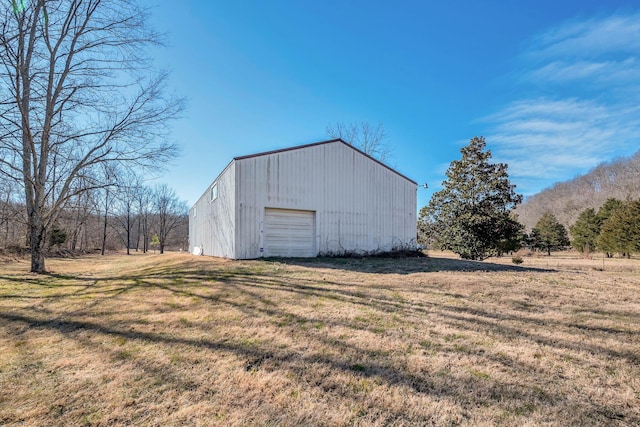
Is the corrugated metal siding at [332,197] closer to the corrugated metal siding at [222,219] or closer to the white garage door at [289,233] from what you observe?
the white garage door at [289,233]

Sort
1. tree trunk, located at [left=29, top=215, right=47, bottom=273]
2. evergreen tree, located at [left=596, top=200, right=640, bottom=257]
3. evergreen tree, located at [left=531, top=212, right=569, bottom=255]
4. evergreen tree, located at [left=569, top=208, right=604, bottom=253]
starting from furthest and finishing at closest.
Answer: evergreen tree, located at [left=531, top=212, right=569, bottom=255]
evergreen tree, located at [left=569, top=208, right=604, bottom=253]
evergreen tree, located at [left=596, top=200, right=640, bottom=257]
tree trunk, located at [left=29, top=215, right=47, bottom=273]

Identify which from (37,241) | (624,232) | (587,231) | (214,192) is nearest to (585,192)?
(587,231)

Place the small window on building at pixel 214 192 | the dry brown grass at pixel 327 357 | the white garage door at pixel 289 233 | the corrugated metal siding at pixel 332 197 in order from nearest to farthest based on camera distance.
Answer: the dry brown grass at pixel 327 357
the corrugated metal siding at pixel 332 197
the white garage door at pixel 289 233
the small window on building at pixel 214 192

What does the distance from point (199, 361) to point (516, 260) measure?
2140cm

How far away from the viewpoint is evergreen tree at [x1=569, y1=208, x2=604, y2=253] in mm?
34000

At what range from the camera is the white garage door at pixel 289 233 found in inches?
442

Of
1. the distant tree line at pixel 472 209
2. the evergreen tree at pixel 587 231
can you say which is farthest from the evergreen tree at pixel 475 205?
the evergreen tree at pixel 587 231

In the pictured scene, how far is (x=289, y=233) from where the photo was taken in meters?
11.5

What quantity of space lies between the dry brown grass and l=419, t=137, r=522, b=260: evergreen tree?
11594mm

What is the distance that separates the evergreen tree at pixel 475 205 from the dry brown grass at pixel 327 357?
11.6 metres

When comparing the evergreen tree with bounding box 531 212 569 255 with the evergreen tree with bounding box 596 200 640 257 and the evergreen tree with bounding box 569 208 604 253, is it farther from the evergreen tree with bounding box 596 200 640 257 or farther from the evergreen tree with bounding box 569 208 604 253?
the evergreen tree with bounding box 596 200 640 257

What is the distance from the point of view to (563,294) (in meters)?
5.92

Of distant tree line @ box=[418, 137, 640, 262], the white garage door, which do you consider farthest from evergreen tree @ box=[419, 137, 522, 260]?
the white garage door

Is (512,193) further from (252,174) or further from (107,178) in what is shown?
(107,178)
